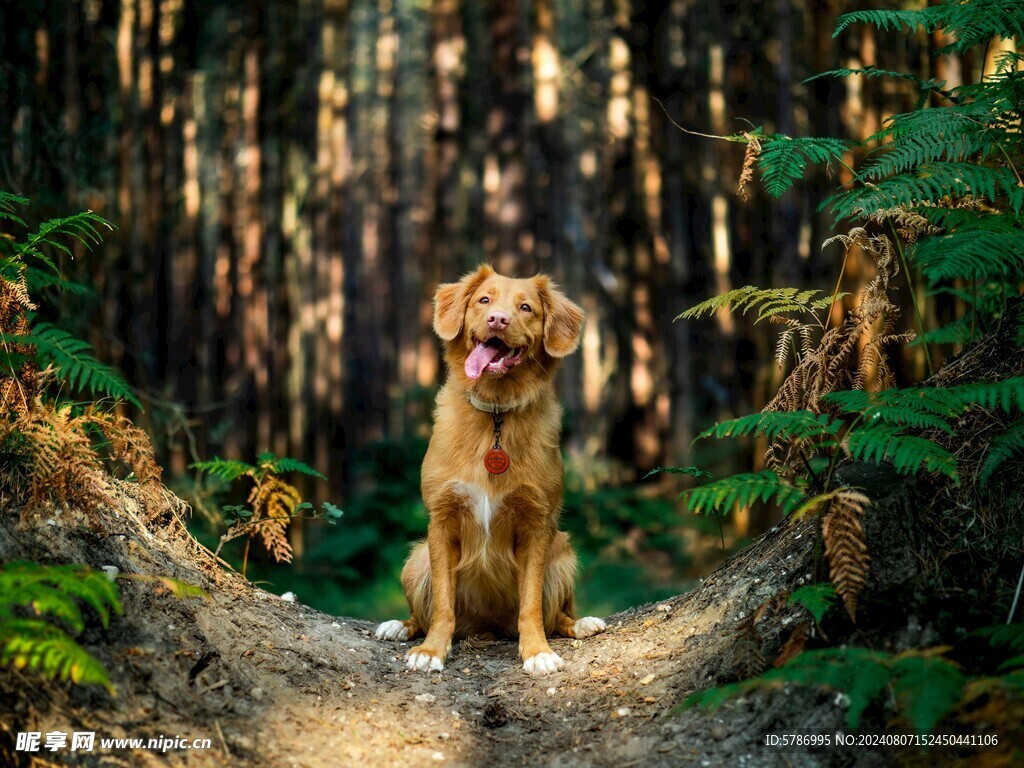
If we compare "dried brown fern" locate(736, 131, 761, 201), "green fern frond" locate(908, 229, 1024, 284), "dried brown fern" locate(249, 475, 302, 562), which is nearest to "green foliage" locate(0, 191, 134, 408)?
"dried brown fern" locate(249, 475, 302, 562)

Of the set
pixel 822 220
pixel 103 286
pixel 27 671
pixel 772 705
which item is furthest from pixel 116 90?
pixel 772 705

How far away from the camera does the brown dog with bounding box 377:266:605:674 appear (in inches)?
186

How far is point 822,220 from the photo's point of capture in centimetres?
1131

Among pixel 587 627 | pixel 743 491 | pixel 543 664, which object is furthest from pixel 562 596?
pixel 743 491

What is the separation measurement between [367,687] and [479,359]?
1868 millimetres

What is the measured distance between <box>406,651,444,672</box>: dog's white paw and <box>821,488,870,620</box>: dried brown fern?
2.14m

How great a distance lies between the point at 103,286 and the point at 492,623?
6.22 m

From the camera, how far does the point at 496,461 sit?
4711 mm

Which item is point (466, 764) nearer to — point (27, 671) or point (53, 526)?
point (27, 671)

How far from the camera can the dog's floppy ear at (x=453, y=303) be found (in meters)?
5.08

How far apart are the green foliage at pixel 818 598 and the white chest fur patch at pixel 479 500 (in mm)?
1917

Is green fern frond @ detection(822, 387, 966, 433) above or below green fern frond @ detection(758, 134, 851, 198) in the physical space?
below

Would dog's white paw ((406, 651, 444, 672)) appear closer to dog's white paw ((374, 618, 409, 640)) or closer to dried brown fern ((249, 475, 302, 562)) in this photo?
dog's white paw ((374, 618, 409, 640))

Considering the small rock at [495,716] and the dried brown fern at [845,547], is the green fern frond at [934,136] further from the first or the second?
the small rock at [495,716]
